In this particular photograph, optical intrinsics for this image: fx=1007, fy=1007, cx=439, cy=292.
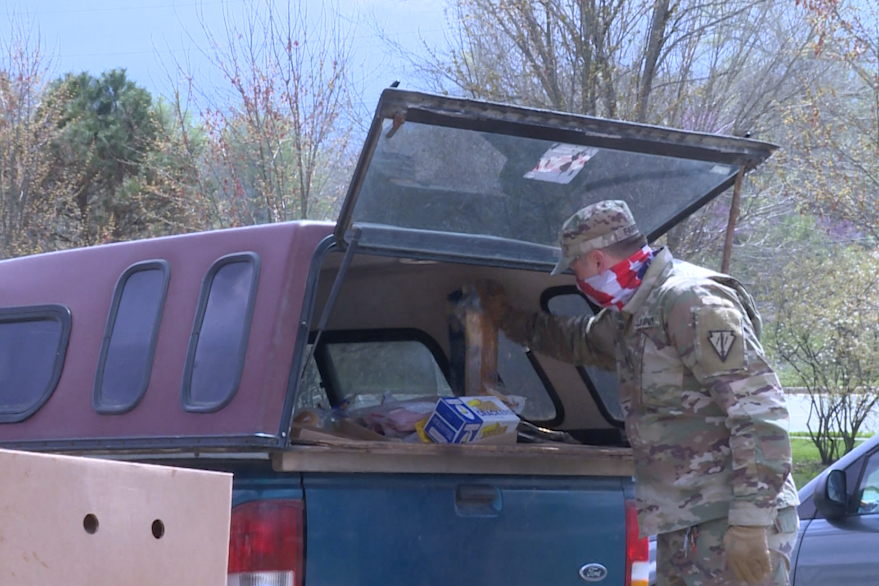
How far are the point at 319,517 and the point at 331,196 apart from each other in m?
10.3

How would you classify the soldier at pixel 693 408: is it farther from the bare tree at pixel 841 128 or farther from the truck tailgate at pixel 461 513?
the bare tree at pixel 841 128

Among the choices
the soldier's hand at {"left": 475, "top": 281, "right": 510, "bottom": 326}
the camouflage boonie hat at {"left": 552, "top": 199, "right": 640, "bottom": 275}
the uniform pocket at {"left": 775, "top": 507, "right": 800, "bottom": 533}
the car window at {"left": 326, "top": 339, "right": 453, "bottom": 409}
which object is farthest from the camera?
the car window at {"left": 326, "top": 339, "right": 453, "bottom": 409}

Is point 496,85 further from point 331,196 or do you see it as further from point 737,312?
point 737,312

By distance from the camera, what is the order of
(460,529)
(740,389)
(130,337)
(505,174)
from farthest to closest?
(505,174), (130,337), (460,529), (740,389)

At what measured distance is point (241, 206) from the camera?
1229 centimetres

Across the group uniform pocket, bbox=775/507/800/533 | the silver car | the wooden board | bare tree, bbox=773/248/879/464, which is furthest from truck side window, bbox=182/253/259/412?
bare tree, bbox=773/248/879/464

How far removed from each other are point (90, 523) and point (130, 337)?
1.37m

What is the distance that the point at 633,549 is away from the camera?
11.1 ft

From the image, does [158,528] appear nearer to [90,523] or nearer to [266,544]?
[90,523]

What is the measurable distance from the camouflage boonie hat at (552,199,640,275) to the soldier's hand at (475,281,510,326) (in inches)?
29.2

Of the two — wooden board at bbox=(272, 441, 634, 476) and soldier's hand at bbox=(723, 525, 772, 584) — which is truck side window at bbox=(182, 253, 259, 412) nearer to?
wooden board at bbox=(272, 441, 634, 476)

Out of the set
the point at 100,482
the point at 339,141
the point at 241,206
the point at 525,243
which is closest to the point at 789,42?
the point at 339,141

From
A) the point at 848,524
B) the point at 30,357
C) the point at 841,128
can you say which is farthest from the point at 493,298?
the point at 841,128

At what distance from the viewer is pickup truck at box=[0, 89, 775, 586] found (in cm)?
280
